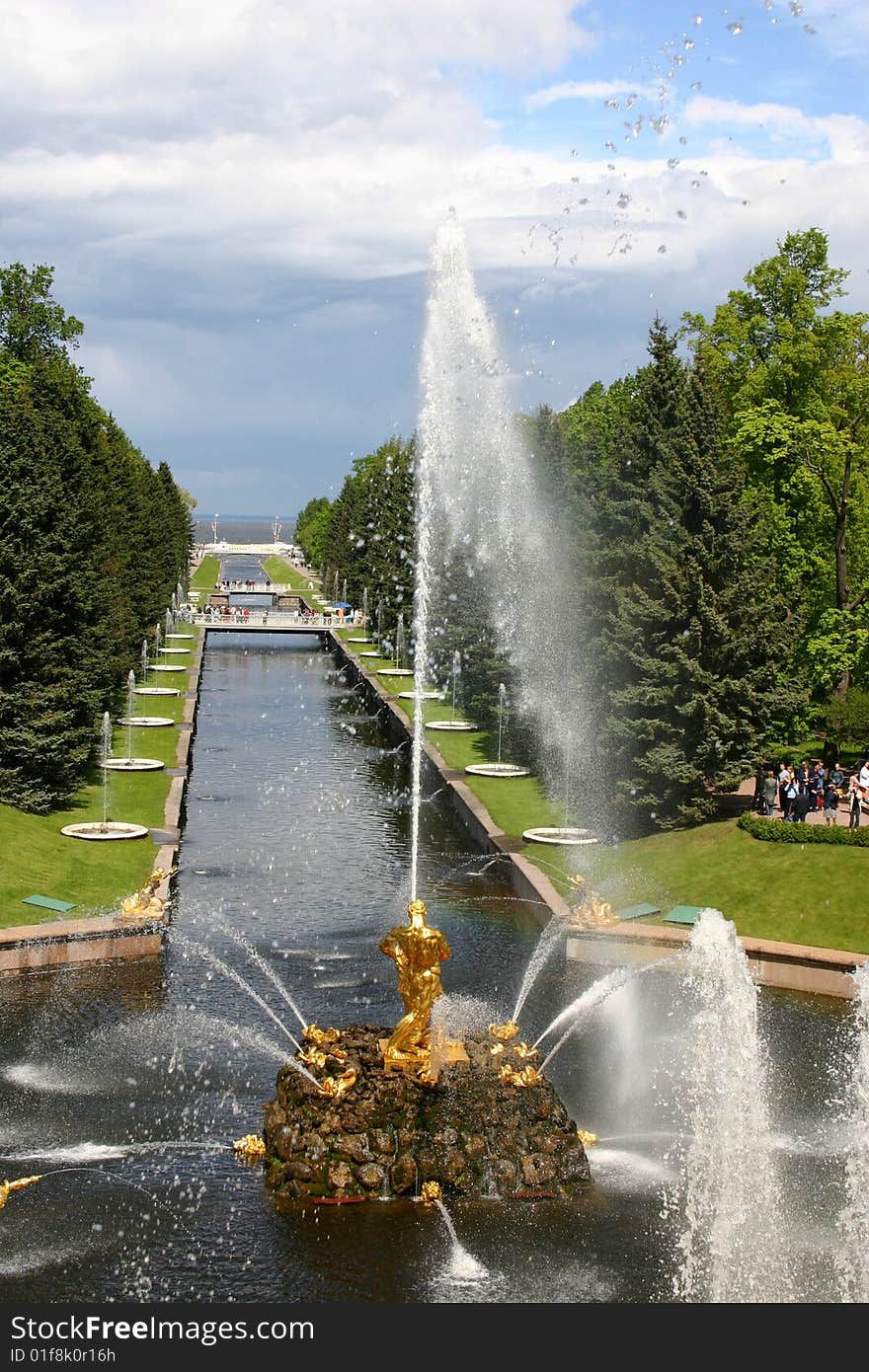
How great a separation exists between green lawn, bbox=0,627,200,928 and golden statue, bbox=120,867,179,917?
43.9 inches

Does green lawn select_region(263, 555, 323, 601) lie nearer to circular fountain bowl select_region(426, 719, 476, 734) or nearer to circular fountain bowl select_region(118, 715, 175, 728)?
circular fountain bowl select_region(426, 719, 476, 734)

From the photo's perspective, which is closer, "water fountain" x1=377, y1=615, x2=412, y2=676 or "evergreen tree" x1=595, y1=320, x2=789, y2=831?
"evergreen tree" x1=595, y1=320, x2=789, y2=831

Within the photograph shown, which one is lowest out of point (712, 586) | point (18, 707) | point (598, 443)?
point (18, 707)

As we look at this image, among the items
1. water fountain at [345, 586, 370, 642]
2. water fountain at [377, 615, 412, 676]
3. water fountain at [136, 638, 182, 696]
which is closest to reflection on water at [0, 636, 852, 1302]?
water fountain at [136, 638, 182, 696]

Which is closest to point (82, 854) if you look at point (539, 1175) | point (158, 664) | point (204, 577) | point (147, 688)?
point (539, 1175)

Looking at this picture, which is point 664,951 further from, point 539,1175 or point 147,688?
point 147,688

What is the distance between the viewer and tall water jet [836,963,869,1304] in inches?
635

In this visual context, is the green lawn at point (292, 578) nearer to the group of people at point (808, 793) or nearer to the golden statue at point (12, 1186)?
the group of people at point (808, 793)

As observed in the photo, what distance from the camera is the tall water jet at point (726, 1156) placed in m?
16.1

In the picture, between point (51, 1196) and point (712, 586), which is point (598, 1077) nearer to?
point (51, 1196)

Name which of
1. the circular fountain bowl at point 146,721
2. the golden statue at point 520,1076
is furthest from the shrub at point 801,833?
the circular fountain bowl at point 146,721

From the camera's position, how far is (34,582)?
37.9 metres

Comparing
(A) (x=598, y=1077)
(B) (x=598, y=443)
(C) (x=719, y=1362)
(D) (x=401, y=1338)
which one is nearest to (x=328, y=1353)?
(D) (x=401, y=1338)

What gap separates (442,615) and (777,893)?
30684 mm
